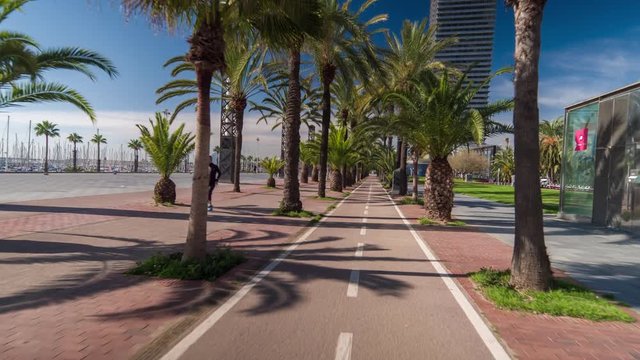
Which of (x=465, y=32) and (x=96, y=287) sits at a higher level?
(x=465, y=32)

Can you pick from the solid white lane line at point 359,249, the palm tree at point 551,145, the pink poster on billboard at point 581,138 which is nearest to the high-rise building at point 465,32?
the pink poster on billboard at point 581,138

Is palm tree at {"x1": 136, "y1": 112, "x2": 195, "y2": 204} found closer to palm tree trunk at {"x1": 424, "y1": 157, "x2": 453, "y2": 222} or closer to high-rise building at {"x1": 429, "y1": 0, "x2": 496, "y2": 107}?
palm tree trunk at {"x1": 424, "y1": 157, "x2": 453, "y2": 222}

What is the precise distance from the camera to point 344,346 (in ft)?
14.5

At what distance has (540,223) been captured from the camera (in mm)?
6574

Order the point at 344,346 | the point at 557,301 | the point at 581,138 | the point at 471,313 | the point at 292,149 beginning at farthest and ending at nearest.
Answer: the point at 581,138 < the point at 292,149 < the point at 557,301 < the point at 471,313 < the point at 344,346

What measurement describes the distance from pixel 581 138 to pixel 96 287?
18.9 meters

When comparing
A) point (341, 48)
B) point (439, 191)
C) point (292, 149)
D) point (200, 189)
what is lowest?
point (439, 191)

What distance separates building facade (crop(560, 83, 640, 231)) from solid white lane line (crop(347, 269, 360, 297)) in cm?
1212

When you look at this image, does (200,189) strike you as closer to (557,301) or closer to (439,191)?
(557,301)

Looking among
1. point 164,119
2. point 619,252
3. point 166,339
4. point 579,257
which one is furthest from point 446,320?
point 164,119

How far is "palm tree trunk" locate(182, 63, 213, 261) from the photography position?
7.35m

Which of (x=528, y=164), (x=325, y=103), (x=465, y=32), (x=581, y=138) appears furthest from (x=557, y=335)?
(x=465, y=32)

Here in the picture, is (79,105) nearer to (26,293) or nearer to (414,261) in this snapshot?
(26,293)

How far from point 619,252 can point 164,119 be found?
1553cm
